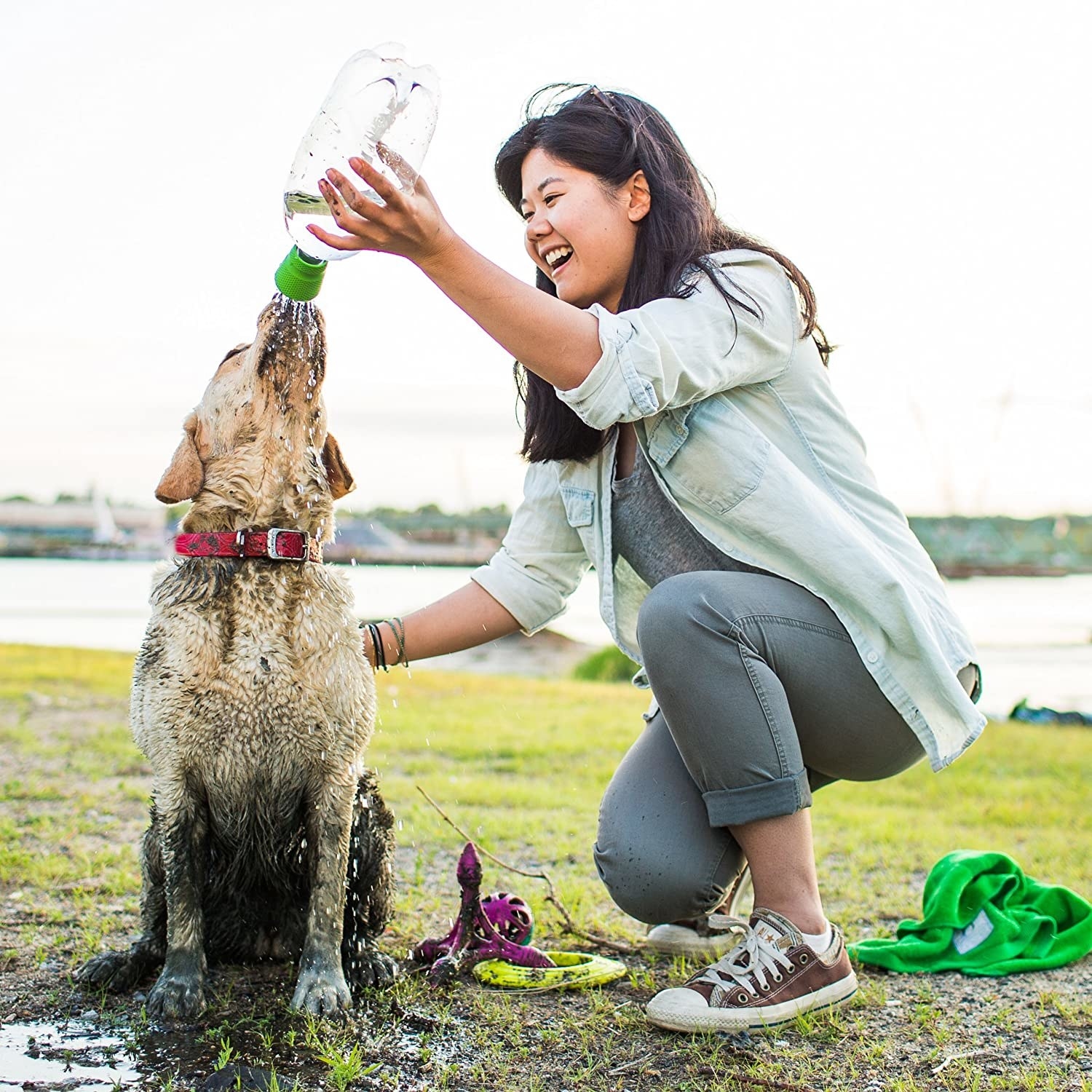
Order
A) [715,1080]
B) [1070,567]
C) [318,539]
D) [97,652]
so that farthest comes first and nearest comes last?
[1070,567]
[97,652]
[318,539]
[715,1080]

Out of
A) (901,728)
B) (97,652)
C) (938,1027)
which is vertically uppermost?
(901,728)

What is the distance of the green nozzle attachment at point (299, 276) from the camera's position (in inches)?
104

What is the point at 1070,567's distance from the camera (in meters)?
22.2

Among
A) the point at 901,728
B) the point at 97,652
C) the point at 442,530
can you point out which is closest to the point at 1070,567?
the point at 442,530

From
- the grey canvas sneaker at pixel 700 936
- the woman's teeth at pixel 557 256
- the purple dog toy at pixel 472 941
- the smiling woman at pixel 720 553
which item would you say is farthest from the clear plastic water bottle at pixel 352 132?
the grey canvas sneaker at pixel 700 936

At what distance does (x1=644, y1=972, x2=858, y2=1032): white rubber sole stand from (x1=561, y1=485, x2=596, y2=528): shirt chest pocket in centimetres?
126

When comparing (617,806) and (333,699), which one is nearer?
(333,699)

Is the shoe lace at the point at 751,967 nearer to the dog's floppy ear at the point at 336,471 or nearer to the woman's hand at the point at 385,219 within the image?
the dog's floppy ear at the point at 336,471

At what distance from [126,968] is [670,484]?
1808 millimetres

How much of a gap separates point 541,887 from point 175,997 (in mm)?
1657

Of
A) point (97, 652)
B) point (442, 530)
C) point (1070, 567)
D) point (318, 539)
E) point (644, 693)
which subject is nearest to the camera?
point (318, 539)

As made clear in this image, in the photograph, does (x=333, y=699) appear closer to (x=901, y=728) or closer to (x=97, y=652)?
(x=901, y=728)

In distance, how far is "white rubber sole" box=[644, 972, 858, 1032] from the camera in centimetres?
257

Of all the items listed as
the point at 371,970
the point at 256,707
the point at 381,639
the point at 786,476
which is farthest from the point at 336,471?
the point at 371,970
